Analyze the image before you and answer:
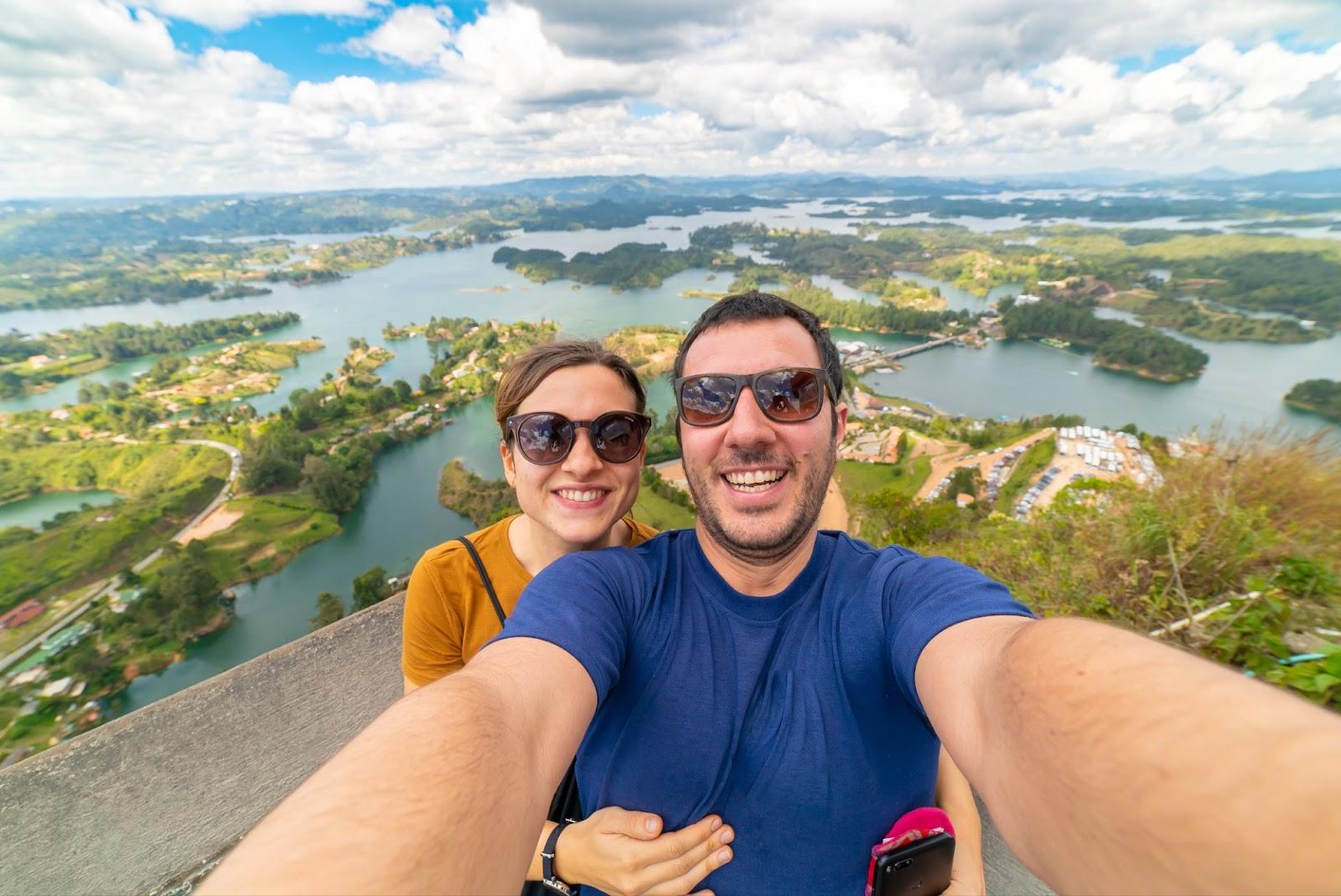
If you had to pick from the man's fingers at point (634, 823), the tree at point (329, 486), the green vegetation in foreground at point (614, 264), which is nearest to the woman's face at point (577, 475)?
the man's fingers at point (634, 823)

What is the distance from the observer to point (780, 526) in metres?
1.18

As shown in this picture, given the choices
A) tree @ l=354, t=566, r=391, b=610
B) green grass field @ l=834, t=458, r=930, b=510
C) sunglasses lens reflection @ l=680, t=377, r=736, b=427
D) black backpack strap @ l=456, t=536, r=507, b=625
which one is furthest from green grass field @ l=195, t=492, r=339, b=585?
sunglasses lens reflection @ l=680, t=377, r=736, b=427

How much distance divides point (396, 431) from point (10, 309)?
Result: 49036 millimetres

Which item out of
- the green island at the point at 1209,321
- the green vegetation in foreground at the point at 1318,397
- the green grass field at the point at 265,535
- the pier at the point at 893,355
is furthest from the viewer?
the pier at the point at 893,355

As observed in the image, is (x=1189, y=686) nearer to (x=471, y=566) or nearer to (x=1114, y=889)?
(x=1114, y=889)

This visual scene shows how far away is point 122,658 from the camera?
40.4ft

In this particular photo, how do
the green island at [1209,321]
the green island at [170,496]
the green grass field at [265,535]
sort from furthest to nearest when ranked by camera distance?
the green island at [1209,321], the green grass field at [265,535], the green island at [170,496]

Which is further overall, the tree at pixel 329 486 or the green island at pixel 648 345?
the green island at pixel 648 345

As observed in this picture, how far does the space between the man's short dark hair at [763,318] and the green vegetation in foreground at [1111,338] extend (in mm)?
38133

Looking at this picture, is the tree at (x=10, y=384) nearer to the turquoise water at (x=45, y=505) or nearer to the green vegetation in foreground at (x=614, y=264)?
the turquoise water at (x=45, y=505)

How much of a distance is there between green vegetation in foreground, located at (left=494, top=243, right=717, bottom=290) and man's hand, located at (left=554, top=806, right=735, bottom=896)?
52.8m

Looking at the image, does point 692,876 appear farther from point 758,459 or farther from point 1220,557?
point 1220,557

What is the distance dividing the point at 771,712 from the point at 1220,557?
2249 mm

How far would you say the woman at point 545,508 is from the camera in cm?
137
